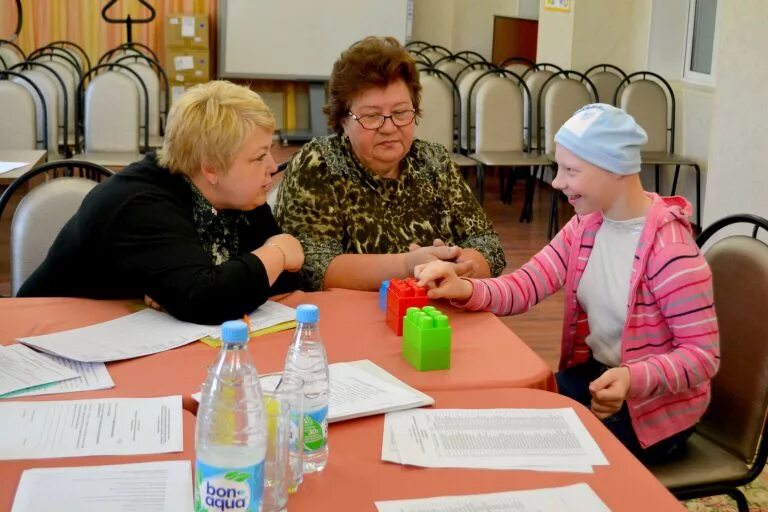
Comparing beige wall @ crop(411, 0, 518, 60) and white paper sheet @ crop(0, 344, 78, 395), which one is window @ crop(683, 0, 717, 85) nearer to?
beige wall @ crop(411, 0, 518, 60)

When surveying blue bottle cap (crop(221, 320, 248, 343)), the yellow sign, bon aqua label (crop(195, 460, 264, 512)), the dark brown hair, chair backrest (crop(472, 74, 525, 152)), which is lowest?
bon aqua label (crop(195, 460, 264, 512))

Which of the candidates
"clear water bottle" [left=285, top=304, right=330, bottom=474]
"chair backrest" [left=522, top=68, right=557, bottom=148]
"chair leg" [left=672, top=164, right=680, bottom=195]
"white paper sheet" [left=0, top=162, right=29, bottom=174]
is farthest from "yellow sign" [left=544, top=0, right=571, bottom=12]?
"clear water bottle" [left=285, top=304, right=330, bottom=474]

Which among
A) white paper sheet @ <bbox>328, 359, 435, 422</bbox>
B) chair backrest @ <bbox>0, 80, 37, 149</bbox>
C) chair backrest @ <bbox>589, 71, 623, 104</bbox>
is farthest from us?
chair backrest @ <bbox>589, 71, 623, 104</bbox>

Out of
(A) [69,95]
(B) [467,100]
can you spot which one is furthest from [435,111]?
(A) [69,95]

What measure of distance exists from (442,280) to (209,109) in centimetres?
63

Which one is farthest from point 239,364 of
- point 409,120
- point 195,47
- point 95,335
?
point 195,47

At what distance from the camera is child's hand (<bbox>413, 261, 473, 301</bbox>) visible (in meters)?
1.93

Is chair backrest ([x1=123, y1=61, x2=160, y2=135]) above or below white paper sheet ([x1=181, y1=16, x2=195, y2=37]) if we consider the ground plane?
below

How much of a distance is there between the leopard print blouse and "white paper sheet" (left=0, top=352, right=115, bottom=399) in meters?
0.72

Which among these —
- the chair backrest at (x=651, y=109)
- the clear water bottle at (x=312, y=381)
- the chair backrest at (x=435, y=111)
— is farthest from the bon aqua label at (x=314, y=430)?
the chair backrest at (x=651, y=109)

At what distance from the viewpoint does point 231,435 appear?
1077 millimetres

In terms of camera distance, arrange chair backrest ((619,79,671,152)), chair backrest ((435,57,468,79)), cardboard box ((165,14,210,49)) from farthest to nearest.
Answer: cardboard box ((165,14,210,49)) → chair backrest ((435,57,468,79)) → chair backrest ((619,79,671,152))

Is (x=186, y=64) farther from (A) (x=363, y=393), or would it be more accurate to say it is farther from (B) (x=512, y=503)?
(B) (x=512, y=503)

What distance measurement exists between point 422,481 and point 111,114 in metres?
4.56
